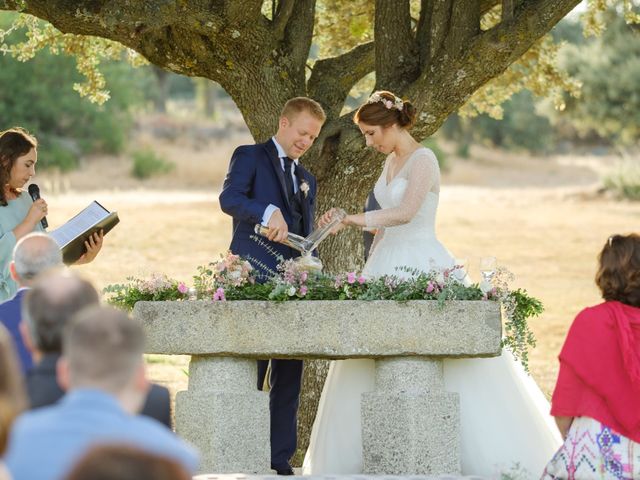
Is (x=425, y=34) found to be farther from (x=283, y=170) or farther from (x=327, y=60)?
(x=283, y=170)

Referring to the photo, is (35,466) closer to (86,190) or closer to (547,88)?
(547,88)

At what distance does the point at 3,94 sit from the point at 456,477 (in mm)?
37536

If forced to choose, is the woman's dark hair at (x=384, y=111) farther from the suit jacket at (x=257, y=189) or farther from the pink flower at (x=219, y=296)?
the pink flower at (x=219, y=296)

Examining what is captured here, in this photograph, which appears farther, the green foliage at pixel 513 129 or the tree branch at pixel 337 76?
the green foliage at pixel 513 129

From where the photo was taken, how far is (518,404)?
7.32 m

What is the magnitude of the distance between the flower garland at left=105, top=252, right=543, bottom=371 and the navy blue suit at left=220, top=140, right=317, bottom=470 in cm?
29

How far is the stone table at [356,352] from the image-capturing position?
6727 mm

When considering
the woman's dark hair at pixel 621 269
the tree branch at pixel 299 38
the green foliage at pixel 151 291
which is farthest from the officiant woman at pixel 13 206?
the woman's dark hair at pixel 621 269

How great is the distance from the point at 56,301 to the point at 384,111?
356cm

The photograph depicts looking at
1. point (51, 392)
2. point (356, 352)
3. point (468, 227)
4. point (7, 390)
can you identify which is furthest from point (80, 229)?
point (468, 227)

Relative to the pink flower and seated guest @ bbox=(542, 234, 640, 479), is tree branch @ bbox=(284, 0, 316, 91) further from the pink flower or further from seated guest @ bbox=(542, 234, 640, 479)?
seated guest @ bbox=(542, 234, 640, 479)

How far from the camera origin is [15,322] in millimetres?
5508

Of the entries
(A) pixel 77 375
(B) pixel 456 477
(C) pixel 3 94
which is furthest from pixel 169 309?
(C) pixel 3 94

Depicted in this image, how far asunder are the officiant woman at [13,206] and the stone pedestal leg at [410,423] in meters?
1.91
